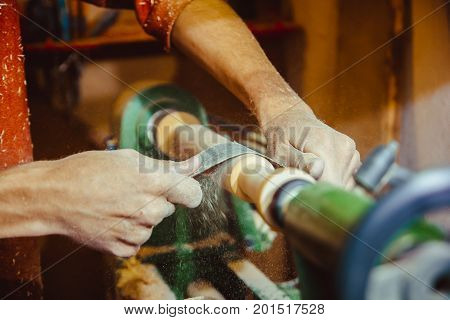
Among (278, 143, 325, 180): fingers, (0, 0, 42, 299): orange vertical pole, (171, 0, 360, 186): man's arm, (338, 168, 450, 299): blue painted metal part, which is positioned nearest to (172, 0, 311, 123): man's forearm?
(171, 0, 360, 186): man's arm


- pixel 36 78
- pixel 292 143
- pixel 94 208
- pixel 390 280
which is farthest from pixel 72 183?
pixel 36 78

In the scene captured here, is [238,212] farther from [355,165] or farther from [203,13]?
[203,13]

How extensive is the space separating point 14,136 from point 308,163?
0.50m

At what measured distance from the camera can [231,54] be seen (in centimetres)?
98

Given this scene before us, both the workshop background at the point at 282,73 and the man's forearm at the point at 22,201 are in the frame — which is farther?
the workshop background at the point at 282,73

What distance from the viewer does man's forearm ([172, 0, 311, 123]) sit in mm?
885

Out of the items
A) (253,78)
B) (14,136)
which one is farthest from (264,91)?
(14,136)

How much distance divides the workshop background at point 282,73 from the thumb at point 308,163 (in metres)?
0.17

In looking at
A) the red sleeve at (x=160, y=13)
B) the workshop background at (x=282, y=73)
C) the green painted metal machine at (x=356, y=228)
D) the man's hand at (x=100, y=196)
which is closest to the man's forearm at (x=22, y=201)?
the man's hand at (x=100, y=196)

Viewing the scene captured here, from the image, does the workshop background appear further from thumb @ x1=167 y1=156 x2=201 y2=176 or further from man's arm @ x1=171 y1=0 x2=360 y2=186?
thumb @ x1=167 y1=156 x2=201 y2=176

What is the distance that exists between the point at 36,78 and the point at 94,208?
125cm

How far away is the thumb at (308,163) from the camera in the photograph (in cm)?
65

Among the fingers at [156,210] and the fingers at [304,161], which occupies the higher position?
the fingers at [304,161]

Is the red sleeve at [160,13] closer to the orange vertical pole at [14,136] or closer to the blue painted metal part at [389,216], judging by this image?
the orange vertical pole at [14,136]
